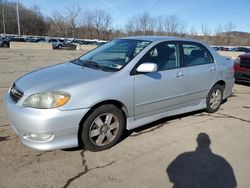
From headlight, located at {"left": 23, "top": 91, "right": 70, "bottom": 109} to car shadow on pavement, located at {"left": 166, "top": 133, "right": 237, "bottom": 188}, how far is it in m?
1.61

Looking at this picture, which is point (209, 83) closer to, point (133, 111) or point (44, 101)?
point (133, 111)

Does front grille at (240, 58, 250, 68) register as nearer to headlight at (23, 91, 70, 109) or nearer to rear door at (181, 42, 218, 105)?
rear door at (181, 42, 218, 105)

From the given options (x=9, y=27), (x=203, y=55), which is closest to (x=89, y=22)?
(x=9, y=27)

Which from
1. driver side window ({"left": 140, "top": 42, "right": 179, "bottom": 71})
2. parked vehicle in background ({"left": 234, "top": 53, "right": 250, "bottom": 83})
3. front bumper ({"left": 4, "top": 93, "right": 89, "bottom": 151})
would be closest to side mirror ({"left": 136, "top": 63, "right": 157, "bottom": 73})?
driver side window ({"left": 140, "top": 42, "right": 179, "bottom": 71})

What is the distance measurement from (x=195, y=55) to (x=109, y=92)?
2373 mm

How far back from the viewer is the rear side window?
5.11 meters

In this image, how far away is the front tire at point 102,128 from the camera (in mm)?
3727

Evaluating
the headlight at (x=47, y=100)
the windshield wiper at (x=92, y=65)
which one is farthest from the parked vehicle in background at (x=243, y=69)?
the headlight at (x=47, y=100)

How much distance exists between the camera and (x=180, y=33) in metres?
69.4

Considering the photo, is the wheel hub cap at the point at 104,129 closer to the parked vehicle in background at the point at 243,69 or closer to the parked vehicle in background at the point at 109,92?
the parked vehicle in background at the point at 109,92

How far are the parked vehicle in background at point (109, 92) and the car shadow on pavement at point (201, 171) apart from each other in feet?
3.14

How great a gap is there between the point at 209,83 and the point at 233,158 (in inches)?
79.3

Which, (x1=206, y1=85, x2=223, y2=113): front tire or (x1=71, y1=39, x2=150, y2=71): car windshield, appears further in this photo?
(x1=206, y1=85, x2=223, y2=113): front tire

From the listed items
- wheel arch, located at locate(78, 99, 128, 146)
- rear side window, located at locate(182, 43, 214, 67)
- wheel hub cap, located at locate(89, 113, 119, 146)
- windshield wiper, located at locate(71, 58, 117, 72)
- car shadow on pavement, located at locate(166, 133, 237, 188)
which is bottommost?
car shadow on pavement, located at locate(166, 133, 237, 188)
